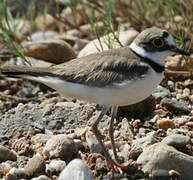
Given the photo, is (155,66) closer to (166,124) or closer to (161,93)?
(166,124)

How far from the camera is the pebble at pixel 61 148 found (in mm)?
4109

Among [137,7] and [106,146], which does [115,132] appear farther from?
[137,7]

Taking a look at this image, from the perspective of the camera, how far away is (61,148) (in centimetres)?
411

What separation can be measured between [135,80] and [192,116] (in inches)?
47.6

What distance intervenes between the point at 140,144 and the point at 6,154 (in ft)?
3.27

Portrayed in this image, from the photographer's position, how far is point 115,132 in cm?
464

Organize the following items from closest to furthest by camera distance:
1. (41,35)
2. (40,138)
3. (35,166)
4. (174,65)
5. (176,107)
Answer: (35,166), (40,138), (176,107), (174,65), (41,35)

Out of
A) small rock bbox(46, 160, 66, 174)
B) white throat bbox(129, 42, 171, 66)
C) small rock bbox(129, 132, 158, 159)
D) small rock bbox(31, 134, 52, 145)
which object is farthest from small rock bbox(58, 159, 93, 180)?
white throat bbox(129, 42, 171, 66)

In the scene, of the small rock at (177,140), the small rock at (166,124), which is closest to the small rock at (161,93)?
the small rock at (166,124)

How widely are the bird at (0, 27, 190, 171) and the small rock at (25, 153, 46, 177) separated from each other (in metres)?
0.44

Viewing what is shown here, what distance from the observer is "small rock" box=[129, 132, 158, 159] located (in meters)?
4.12

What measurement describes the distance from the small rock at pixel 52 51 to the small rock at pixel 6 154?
2.26m

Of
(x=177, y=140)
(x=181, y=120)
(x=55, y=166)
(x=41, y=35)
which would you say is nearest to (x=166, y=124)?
(x=181, y=120)

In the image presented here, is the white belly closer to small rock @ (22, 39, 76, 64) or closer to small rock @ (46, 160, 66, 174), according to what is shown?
small rock @ (46, 160, 66, 174)
